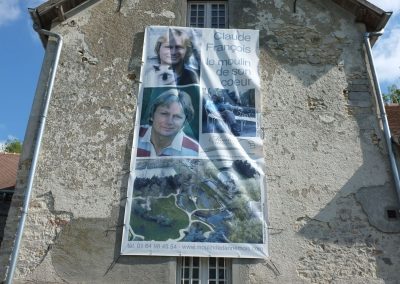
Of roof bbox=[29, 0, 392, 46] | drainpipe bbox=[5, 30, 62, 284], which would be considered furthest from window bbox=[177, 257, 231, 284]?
roof bbox=[29, 0, 392, 46]

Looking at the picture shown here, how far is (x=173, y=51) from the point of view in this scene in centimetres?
896

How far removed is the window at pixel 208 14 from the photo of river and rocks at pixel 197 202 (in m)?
3.38

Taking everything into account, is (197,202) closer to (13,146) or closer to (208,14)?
(208,14)

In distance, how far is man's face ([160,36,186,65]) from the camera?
29.1 ft

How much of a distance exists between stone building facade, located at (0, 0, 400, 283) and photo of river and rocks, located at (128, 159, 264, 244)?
1.04 feet

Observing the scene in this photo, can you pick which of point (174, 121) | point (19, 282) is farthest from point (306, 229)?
point (19, 282)

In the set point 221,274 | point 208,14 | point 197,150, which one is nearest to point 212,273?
point 221,274

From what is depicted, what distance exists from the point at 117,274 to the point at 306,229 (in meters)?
3.35

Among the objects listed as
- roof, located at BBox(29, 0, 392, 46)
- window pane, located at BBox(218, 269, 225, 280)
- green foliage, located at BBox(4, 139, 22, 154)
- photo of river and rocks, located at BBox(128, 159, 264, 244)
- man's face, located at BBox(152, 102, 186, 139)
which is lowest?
window pane, located at BBox(218, 269, 225, 280)

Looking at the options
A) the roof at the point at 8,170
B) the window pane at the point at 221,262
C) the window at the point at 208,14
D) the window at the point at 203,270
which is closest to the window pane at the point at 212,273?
the window at the point at 203,270

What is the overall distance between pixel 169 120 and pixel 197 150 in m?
0.84

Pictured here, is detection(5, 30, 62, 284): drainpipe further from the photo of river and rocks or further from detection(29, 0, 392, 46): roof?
the photo of river and rocks

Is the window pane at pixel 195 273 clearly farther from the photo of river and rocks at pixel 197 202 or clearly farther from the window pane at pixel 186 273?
the photo of river and rocks at pixel 197 202

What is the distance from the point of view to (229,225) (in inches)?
296
